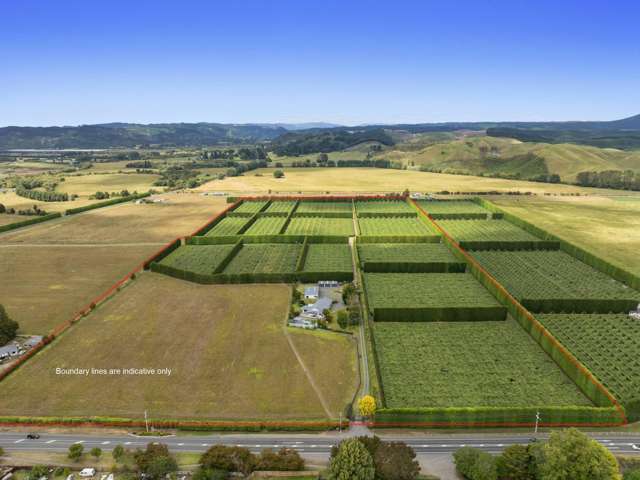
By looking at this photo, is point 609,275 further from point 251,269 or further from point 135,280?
point 135,280

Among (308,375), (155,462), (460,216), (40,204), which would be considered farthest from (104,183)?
(155,462)

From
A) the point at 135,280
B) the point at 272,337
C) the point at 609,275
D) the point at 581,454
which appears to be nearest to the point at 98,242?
the point at 135,280

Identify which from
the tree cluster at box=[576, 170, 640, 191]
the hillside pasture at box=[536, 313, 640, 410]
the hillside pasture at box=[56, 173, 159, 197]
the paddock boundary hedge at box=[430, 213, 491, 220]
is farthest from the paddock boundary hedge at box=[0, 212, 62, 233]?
the tree cluster at box=[576, 170, 640, 191]

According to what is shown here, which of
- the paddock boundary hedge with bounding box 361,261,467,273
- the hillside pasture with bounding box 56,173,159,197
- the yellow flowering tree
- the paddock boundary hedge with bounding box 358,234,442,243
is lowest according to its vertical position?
the yellow flowering tree

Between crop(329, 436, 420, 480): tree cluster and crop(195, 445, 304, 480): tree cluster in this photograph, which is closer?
crop(329, 436, 420, 480): tree cluster

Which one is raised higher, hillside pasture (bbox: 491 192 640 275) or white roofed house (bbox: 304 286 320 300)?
hillside pasture (bbox: 491 192 640 275)

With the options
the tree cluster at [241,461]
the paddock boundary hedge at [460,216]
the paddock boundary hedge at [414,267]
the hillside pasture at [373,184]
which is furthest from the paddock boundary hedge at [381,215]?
the tree cluster at [241,461]

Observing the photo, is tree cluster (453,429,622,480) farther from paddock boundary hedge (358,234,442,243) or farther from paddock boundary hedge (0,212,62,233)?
paddock boundary hedge (0,212,62,233)
